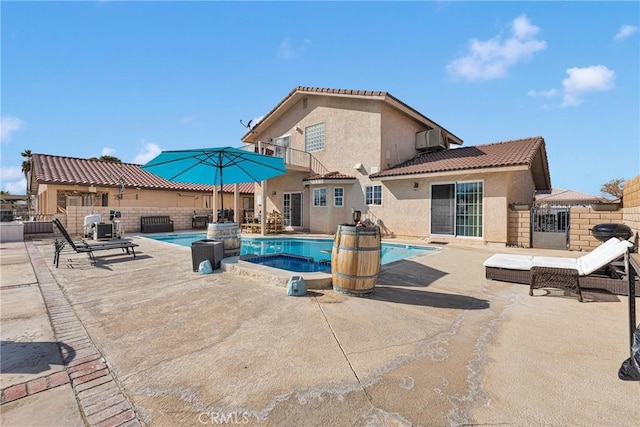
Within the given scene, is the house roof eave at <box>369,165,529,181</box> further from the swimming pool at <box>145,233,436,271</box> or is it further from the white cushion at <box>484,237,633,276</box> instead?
the white cushion at <box>484,237,633,276</box>

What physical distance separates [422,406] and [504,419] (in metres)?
0.56

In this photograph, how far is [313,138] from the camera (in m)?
18.1

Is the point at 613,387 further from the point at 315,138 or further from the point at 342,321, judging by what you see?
the point at 315,138

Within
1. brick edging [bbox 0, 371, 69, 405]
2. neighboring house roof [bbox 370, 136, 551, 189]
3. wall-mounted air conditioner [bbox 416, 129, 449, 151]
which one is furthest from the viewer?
wall-mounted air conditioner [bbox 416, 129, 449, 151]

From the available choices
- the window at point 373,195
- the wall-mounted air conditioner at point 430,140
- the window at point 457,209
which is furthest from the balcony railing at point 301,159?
the window at point 457,209

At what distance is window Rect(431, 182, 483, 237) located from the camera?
12.1 meters

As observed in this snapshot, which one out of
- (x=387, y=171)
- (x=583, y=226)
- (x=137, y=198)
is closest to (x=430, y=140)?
(x=387, y=171)

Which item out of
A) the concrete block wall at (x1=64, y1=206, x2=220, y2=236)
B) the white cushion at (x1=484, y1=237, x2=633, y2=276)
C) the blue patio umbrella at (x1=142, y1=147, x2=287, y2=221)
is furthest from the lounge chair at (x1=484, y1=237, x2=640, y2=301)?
the concrete block wall at (x1=64, y1=206, x2=220, y2=236)

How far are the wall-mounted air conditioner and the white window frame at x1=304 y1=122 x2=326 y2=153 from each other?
604cm

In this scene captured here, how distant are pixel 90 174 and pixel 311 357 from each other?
23.8m

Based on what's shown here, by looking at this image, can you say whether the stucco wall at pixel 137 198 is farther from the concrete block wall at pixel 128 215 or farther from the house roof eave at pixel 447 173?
the house roof eave at pixel 447 173

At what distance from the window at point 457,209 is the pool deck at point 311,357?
7469 millimetres

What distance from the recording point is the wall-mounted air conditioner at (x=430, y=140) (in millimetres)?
17438

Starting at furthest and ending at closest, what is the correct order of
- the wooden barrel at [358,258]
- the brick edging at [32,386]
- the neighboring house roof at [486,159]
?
the neighboring house roof at [486,159], the wooden barrel at [358,258], the brick edging at [32,386]
